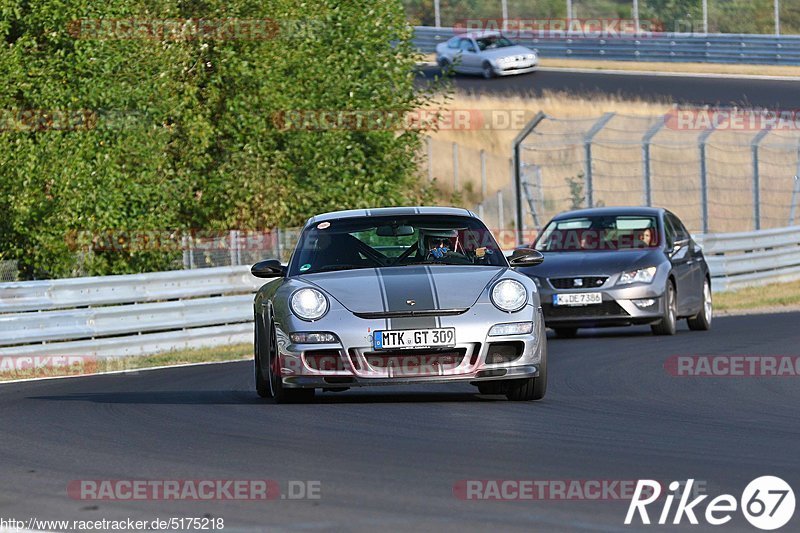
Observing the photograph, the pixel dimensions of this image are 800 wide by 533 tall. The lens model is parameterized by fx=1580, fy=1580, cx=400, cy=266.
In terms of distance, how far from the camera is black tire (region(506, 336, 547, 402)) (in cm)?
1026

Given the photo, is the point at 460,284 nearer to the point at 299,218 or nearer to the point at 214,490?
the point at 214,490

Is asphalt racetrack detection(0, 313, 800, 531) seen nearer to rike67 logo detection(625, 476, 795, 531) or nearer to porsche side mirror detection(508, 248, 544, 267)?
rike67 logo detection(625, 476, 795, 531)

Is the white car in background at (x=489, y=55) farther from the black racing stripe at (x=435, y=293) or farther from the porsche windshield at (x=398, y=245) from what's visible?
the black racing stripe at (x=435, y=293)

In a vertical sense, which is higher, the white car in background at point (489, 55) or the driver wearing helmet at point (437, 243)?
the driver wearing helmet at point (437, 243)

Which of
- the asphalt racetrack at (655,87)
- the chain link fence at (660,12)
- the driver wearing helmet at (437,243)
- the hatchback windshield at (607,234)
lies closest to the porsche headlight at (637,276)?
the hatchback windshield at (607,234)

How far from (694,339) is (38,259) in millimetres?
9060

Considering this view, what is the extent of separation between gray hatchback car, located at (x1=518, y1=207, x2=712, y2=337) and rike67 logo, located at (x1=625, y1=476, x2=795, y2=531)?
10330 millimetres

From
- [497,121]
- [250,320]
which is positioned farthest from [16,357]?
[497,121]

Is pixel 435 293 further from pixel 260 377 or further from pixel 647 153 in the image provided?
pixel 647 153

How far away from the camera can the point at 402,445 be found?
8.12 meters

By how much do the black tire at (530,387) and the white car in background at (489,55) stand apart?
3634 cm

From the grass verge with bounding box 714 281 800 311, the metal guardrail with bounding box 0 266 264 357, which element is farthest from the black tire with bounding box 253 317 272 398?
the grass verge with bounding box 714 281 800 311

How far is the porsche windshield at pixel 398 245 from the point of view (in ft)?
35.2

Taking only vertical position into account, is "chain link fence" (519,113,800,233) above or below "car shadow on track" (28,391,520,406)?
below
